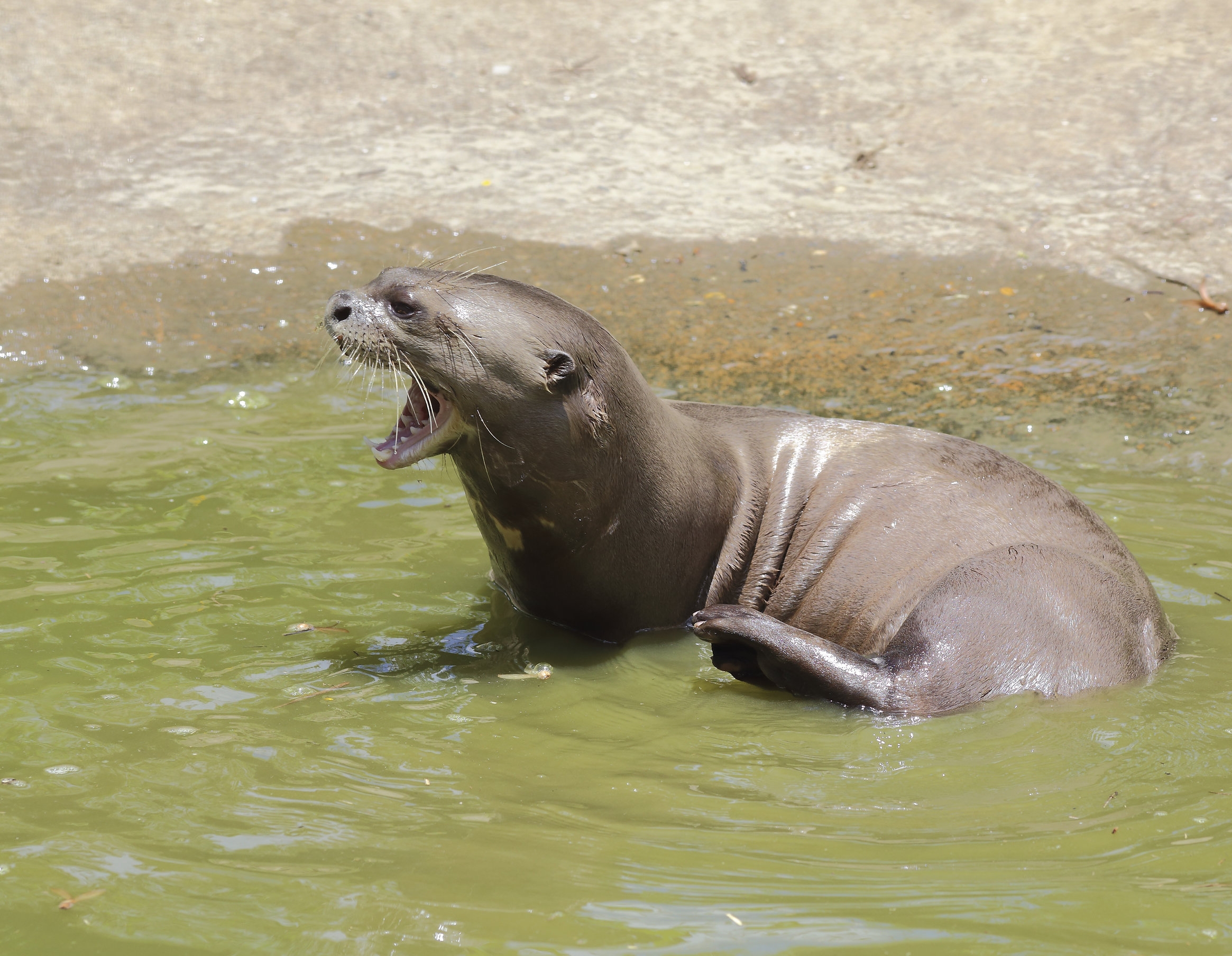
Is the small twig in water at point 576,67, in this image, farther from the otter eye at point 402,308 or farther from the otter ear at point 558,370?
the otter ear at point 558,370

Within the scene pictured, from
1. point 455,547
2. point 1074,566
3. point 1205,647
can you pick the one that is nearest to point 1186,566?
point 1205,647

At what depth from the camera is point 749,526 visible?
5.67 m

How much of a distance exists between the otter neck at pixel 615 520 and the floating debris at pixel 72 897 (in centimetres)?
235

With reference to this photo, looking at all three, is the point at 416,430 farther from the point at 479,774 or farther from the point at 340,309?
the point at 479,774

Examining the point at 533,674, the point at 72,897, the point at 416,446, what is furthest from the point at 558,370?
the point at 72,897

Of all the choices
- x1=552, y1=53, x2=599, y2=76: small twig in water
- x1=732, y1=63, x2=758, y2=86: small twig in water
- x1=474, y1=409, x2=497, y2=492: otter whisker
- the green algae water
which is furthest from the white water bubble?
x1=732, y1=63, x2=758, y2=86: small twig in water

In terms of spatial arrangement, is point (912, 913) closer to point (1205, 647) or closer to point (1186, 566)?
point (1205, 647)

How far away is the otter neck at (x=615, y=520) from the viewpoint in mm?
5195

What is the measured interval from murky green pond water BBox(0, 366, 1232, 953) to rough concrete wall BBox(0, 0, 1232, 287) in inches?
146

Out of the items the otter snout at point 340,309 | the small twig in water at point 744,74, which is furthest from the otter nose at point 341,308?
the small twig in water at point 744,74

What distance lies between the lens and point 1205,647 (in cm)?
523

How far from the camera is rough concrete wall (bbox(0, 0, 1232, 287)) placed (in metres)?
9.84

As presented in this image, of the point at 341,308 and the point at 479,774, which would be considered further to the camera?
the point at 341,308

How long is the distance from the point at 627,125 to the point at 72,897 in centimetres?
903
